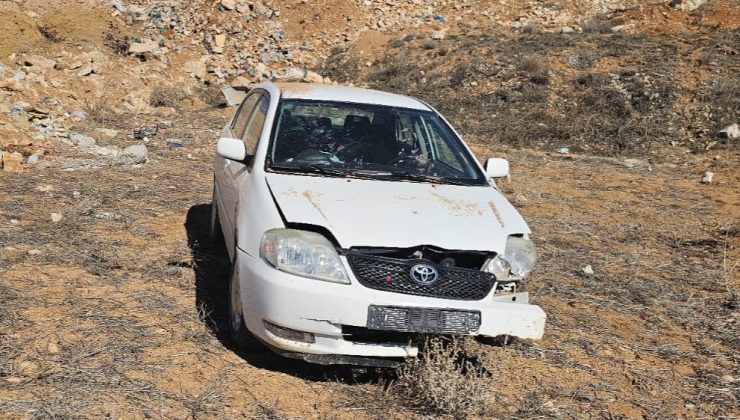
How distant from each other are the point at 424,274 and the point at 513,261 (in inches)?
22.5

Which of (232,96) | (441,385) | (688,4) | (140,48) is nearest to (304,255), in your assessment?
(441,385)

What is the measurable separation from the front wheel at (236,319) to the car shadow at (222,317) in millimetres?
54

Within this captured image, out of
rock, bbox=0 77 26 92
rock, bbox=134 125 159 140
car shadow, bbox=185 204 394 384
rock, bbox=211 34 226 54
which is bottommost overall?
car shadow, bbox=185 204 394 384

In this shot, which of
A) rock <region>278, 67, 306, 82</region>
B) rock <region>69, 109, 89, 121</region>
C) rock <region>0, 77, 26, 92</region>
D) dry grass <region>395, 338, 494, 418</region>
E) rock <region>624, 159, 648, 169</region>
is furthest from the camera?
rock <region>278, 67, 306, 82</region>

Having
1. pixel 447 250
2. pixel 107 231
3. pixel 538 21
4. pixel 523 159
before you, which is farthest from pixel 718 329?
pixel 538 21

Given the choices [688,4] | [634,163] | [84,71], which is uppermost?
[688,4]

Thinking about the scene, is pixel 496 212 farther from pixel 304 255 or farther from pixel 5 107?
pixel 5 107

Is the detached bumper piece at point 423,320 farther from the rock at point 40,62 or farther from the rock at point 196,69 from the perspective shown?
the rock at point 196,69

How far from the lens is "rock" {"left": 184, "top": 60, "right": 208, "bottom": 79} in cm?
2047

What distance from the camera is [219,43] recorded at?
74.9ft

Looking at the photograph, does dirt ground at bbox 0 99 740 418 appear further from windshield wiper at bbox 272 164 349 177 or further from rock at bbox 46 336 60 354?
windshield wiper at bbox 272 164 349 177

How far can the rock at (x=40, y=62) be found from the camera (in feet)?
55.3

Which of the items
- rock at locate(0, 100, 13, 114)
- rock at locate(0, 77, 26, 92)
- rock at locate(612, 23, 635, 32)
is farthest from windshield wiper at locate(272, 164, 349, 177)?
rock at locate(612, 23, 635, 32)

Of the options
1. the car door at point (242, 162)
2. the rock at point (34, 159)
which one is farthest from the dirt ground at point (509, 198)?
the car door at point (242, 162)
